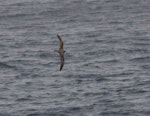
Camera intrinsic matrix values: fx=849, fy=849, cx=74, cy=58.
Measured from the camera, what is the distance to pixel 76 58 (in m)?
129

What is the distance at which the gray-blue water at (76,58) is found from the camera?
106 m

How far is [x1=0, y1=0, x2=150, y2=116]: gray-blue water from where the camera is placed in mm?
106062

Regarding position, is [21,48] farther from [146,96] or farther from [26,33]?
[146,96]

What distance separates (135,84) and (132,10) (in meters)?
51.7

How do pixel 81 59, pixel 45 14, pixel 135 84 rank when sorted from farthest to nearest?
pixel 45 14, pixel 81 59, pixel 135 84

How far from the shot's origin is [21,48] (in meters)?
136

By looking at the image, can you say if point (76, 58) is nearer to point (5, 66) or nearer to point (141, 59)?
point (141, 59)

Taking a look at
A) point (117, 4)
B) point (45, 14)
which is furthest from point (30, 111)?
point (117, 4)

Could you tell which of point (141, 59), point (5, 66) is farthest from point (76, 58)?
point (5, 66)

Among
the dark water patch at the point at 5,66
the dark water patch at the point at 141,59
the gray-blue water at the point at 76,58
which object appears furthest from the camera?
the dark water patch at the point at 141,59

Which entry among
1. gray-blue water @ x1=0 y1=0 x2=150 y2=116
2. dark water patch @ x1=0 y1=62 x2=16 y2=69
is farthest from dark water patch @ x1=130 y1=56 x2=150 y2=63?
dark water patch @ x1=0 y1=62 x2=16 y2=69

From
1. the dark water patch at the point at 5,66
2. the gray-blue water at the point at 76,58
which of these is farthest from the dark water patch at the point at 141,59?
the dark water patch at the point at 5,66

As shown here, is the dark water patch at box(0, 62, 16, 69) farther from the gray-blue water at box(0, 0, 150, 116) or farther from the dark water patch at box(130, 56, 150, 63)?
the dark water patch at box(130, 56, 150, 63)

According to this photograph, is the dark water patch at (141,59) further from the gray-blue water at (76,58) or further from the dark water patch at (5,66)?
the dark water patch at (5,66)
